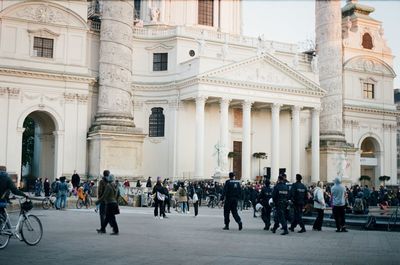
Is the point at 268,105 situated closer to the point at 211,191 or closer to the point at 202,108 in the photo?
the point at 202,108

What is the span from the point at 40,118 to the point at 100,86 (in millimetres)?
6726

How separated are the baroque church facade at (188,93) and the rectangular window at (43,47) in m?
0.07

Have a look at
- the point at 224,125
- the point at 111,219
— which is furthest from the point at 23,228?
the point at 224,125

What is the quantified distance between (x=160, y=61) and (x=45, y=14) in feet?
34.8

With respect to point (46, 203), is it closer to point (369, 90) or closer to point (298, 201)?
point (298, 201)

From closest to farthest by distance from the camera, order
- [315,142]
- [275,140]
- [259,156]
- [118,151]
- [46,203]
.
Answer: [46,203] < [118,151] < [275,140] < [259,156] < [315,142]

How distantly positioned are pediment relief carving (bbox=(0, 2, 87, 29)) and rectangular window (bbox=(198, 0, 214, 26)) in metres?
15.1

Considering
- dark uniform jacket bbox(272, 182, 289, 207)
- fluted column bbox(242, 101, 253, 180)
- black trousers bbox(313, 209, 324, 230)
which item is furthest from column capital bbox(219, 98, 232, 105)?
dark uniform jacket bbox(272, 182, 289, 207)

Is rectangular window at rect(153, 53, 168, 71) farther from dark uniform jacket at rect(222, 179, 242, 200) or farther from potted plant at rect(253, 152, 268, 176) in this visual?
dark uniform jacket at rect(222, 179, 242, 200)

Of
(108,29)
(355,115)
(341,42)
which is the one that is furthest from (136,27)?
(355,115)

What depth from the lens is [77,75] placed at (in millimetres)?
39594

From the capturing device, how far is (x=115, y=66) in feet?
126

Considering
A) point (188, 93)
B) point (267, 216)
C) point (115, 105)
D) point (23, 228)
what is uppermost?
point (188, 93)

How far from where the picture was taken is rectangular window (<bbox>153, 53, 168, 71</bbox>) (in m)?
45.9
